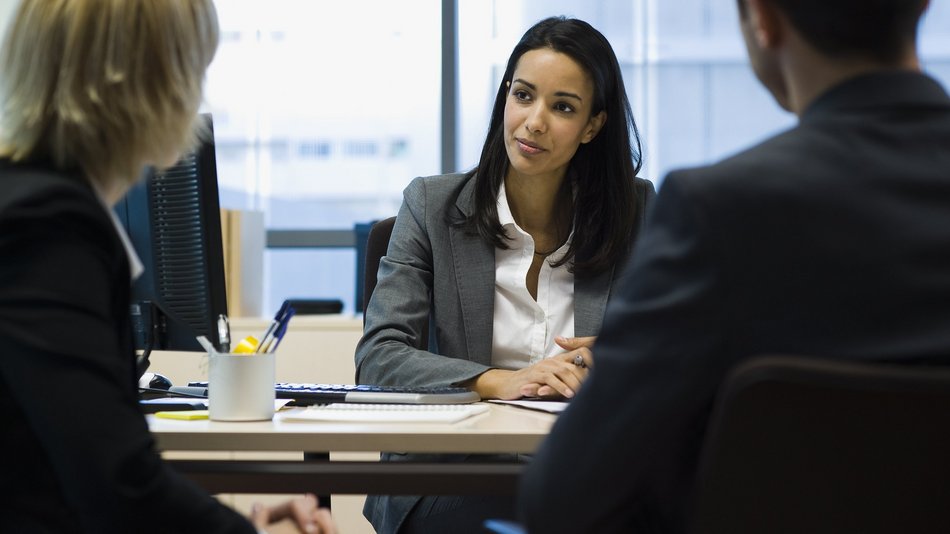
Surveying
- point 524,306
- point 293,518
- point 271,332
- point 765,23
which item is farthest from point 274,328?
point 765,23

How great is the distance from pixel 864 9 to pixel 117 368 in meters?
0.68

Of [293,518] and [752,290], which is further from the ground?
[752,290]

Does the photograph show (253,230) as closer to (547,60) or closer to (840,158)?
(547,60)

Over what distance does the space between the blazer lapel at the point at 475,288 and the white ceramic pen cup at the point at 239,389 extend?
0.67m

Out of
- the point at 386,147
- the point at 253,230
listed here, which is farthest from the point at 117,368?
the point at 386,147

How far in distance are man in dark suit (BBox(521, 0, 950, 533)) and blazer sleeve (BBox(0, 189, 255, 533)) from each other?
14.0 inches

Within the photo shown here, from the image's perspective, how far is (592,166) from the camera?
2.32 meters

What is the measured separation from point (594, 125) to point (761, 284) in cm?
160

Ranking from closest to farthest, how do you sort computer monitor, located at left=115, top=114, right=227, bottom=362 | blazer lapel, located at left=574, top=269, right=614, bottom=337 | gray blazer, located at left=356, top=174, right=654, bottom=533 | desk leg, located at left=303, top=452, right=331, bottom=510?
desk leg, located at left=303, top=452, right=331, bottom=510
computer monitor, located at left=115, top=114, right=227, bottom=362
gray blazer, located at left=356, top=174, right=654, bottom=533
blazer lapel, located at left=574, top=269, right=614, bottom=337

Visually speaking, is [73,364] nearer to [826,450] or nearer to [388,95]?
[826,450]

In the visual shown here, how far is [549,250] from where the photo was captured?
2188 millimetres

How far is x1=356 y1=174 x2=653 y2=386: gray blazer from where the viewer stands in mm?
1994

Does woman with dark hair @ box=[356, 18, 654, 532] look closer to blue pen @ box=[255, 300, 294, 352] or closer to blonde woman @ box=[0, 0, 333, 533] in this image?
blue pen @ box=[255, 300, 294, 352]

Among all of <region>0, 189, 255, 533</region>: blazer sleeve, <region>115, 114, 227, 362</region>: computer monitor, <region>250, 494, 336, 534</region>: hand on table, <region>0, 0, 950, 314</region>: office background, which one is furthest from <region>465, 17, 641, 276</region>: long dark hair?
<region>0, 0, 950, 314</region>: office background
